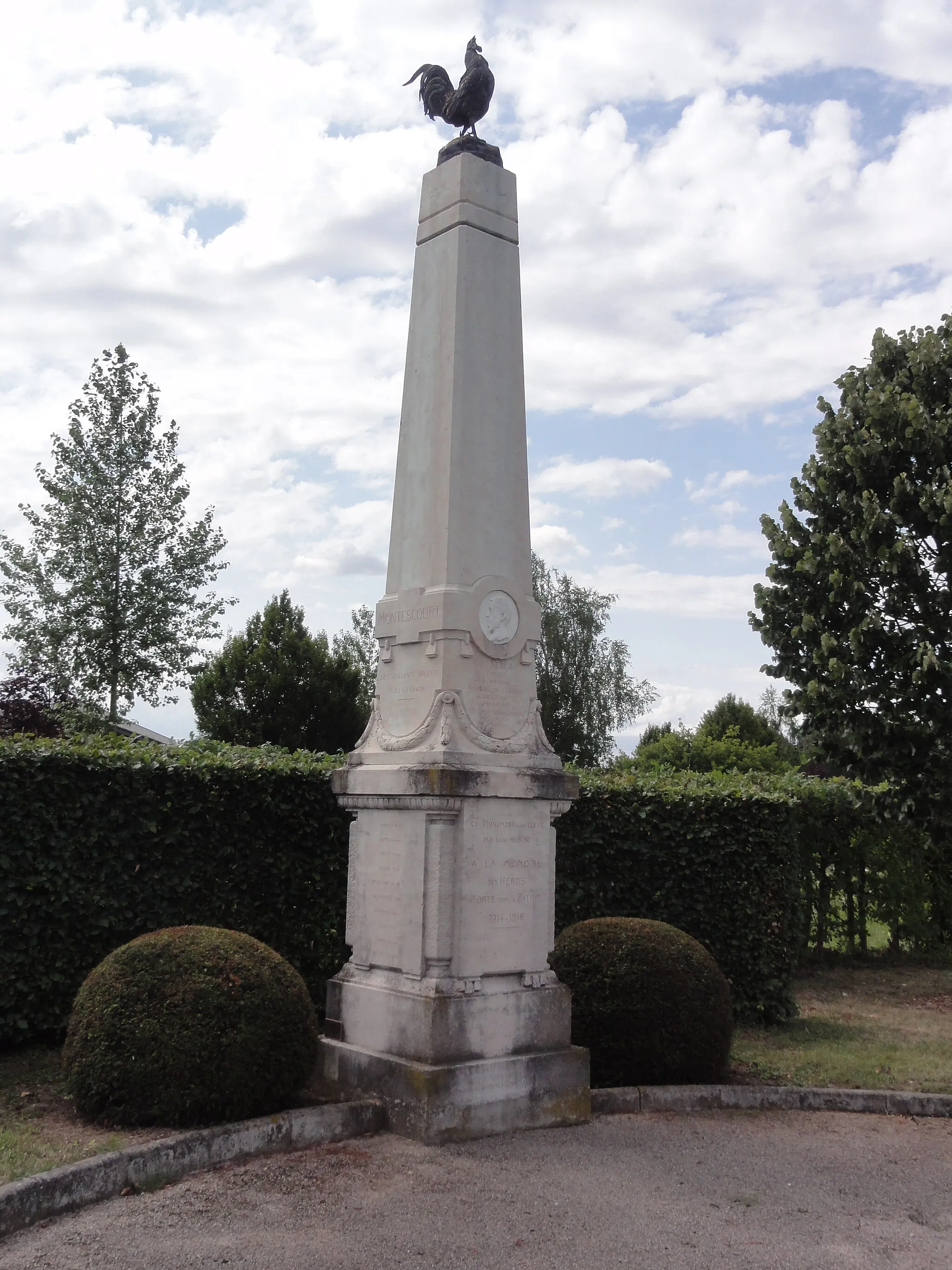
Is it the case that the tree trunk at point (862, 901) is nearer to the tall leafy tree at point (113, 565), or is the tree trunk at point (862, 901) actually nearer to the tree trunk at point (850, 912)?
the tree trunk at point (850, 912)

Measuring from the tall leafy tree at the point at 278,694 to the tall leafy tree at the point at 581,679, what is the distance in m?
12.4

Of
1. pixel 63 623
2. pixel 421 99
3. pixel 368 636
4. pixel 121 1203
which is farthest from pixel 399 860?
pixel 368 636

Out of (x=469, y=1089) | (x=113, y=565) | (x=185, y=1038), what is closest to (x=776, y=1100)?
(x=469, y=1089)

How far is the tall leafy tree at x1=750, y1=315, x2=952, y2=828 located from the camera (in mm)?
13297

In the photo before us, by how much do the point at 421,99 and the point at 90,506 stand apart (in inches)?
730

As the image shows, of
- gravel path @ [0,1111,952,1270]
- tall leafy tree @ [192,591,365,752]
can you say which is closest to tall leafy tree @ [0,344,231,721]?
tall leafy tree @ [192,591,365,752]

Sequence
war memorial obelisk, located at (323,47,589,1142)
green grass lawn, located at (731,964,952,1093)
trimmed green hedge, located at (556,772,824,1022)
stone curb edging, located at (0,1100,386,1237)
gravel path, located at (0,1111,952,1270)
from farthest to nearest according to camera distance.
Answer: trimmed green hedge, located at (556,772,824,1022) → green grass lawn, located at (731,964,952,1093) → war memorial obelisk, located at (323,47,589,1142) → stone curb edging, located at (0,1100,386,1237) → gravel path, located at (0,1111,952,1270)

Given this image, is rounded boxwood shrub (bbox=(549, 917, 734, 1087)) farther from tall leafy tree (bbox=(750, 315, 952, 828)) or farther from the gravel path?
tall leafy tree (bbox=(750, 315, 952, 828))

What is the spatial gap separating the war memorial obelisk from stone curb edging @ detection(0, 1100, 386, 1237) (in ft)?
1.20

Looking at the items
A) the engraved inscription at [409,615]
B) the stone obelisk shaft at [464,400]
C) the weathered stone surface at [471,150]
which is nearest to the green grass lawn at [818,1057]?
the engraved inscription at [409,615]

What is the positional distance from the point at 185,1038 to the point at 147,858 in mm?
2687

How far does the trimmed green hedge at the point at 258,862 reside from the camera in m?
8.19

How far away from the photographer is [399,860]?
7.17m

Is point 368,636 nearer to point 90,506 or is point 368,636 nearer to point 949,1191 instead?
point 90,506
